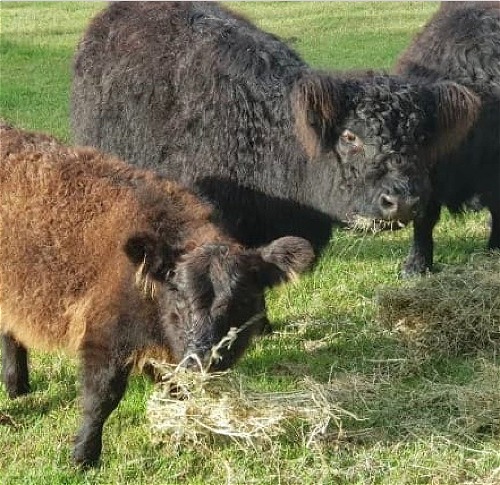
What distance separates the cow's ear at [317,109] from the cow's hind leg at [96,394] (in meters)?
2.31

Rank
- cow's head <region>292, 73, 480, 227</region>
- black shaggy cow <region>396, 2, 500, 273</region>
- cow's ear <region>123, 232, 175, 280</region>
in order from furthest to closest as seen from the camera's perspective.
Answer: black shaggy cow <region>396, 2, 500, 273</region>
cow's head <region>292, 73, 480, 227</region>
cow's ear <region>123, 232, 175, 280</region>

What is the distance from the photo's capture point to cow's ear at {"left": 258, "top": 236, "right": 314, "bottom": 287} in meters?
4.50

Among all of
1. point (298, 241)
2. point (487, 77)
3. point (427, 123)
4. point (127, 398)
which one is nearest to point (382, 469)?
point (298, 241)

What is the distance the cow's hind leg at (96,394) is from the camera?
450 cm

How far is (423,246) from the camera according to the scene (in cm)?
773

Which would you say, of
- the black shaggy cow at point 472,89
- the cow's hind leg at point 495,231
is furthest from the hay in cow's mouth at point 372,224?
the cow's hind leg at point 495,231

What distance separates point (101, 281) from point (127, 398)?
1165mm

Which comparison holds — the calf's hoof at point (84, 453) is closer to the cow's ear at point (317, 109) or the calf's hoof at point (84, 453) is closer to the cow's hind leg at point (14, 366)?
the cow's hind leg at point (14, 366)

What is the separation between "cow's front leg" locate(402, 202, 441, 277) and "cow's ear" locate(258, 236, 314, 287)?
3.32 meters

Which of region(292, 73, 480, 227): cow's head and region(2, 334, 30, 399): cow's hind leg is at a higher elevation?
region(292, 73, 480, 227): cow's head

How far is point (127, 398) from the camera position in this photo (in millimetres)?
5410

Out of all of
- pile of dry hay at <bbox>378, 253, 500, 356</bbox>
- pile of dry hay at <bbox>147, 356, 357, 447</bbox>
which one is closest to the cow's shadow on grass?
pile of dry hay at <bbox>147, 356, 357, 447</bbox>

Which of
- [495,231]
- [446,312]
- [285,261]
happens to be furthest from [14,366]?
[495,231]

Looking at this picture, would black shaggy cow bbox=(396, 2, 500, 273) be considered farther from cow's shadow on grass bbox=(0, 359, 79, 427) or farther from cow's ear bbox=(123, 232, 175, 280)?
cow's ear bbox=(123, 232, 175, 280)
